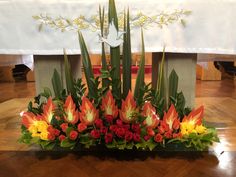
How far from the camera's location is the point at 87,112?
1.01 metres

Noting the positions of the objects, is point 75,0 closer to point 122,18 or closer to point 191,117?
point 122,18

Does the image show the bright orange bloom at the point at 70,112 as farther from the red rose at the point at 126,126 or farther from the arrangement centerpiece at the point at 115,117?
the red rose at the point at 126,126

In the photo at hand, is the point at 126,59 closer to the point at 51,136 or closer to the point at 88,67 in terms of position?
the point at 88,67

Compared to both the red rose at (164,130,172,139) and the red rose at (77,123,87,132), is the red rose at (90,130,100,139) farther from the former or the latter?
the red rose at (164,130,172,139)

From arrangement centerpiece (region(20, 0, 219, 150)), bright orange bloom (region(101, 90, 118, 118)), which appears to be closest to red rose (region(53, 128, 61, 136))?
arrangement centerpiece (region(20, 0, 219, 150))

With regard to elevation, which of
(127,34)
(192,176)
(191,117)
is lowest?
(192,176)

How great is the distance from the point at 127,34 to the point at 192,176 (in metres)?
0.60

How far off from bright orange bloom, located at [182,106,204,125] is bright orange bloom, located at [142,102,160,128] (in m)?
0.14

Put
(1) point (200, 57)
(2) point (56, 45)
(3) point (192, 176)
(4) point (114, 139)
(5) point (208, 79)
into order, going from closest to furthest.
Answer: (3) point (192, 176)
(4) point (114, 139)
(2) point (56, 45)
(1) point (200, 57)
(5) point (208, 79)

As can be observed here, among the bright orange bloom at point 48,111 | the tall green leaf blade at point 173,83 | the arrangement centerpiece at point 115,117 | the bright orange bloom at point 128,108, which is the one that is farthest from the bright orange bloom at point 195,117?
the bright orange bloom at point 48,111

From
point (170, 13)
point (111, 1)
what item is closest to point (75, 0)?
point (111, 1)

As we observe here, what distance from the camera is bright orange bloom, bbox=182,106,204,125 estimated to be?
1.05 meters

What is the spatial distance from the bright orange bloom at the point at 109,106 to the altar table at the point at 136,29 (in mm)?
228

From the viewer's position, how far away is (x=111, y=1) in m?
0.98
